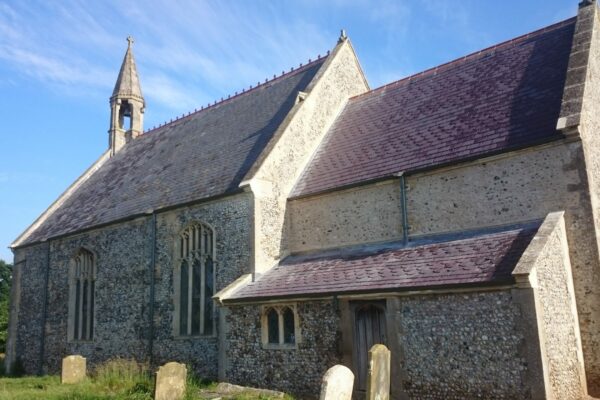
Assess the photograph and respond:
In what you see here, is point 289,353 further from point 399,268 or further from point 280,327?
point 399,268

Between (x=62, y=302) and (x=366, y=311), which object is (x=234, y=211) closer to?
(x=366, y=311)

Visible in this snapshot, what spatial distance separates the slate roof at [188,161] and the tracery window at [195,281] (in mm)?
1174

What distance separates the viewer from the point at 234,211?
15461 mm

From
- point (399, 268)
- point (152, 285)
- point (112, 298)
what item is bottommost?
point (112, 298)

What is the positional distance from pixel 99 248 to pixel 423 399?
13.3 m

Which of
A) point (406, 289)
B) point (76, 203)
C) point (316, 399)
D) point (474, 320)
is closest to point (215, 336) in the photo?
point (316, 399)

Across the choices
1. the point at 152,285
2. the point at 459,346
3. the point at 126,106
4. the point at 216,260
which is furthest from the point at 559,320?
the point at 126,106

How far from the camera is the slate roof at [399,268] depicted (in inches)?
407

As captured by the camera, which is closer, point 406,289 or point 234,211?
point 406,289

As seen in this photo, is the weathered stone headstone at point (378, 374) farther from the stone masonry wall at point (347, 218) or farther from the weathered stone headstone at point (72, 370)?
the weathered stone headstone at point (72, 370)

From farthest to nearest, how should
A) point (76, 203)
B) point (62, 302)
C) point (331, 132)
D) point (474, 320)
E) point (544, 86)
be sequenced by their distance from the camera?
point (76, 203)
point (62, 302)
point (331, 132)
point (544, 86)
point (474, 320)

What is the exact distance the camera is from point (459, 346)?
10.1 m

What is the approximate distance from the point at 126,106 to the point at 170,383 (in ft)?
71.9

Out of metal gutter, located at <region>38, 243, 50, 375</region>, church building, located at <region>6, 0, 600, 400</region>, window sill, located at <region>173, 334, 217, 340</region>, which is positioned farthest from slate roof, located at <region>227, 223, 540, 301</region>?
metal gutter, located at <region>38, 243, 50, 375</region>
